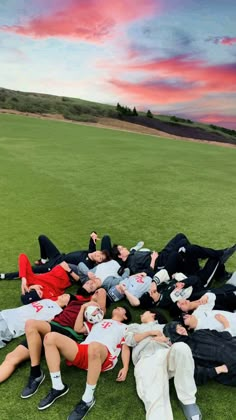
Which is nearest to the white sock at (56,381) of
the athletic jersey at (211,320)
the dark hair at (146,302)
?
the athletic jersey at (211,320)

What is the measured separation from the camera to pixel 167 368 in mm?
3412

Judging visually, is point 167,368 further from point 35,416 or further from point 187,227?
point 187,227

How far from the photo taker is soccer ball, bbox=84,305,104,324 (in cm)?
406

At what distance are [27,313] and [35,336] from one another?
72 cm

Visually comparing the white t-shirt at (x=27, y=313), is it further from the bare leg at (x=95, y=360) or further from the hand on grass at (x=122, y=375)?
the hand on grass at (x=122, y=375)

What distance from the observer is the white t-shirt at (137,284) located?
484cm

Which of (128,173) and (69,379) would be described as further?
(128,173)

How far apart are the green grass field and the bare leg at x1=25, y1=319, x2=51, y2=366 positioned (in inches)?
9.3

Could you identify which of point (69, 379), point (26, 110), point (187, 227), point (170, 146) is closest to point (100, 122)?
point (26, 110)

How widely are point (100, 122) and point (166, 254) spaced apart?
2719 centimetres

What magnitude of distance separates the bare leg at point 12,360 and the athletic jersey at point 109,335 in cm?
57

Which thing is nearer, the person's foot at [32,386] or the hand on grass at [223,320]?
the person's foot at [32,386]

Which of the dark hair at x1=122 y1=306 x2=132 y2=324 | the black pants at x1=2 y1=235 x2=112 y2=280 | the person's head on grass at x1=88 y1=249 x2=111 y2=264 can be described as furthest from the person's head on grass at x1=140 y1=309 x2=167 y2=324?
the black pants at x1=2 y1=235 x2=112 y2=280

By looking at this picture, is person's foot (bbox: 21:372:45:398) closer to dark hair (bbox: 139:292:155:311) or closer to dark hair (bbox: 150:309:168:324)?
dark hair (bbox: 150:309:168:324)
